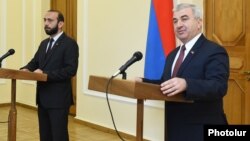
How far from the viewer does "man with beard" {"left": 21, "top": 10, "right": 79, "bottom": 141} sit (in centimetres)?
336

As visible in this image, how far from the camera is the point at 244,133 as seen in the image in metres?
1.42

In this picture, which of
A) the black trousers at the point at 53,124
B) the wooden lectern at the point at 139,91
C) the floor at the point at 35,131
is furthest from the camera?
the floor at the point at 35,131

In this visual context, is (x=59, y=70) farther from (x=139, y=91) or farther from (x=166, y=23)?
(x=139, y=91)

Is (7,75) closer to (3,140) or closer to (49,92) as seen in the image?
(49,92)

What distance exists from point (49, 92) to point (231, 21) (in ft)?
6.53

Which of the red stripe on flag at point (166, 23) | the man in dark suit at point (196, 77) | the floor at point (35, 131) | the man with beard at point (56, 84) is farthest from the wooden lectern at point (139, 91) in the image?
the floor at point (35, 131)

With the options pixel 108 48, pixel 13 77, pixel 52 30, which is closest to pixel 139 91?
pixel 13 77

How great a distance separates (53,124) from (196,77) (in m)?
1.83

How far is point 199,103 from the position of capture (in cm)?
193

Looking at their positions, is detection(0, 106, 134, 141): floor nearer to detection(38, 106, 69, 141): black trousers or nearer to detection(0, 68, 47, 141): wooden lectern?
detection(38, 106, 69, 141): black trousers

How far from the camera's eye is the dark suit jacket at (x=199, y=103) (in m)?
1.85

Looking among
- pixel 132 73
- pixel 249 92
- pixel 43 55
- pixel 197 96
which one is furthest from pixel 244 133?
pixel 132 73

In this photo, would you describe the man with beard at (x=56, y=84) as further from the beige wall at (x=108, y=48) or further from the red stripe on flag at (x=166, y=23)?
the beige wall at (x=108, y=48)

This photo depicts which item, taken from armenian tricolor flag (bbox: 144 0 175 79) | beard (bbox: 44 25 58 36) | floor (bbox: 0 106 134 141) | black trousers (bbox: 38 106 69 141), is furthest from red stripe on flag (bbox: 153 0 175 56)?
floor (bbox: 0 106 134 141)
